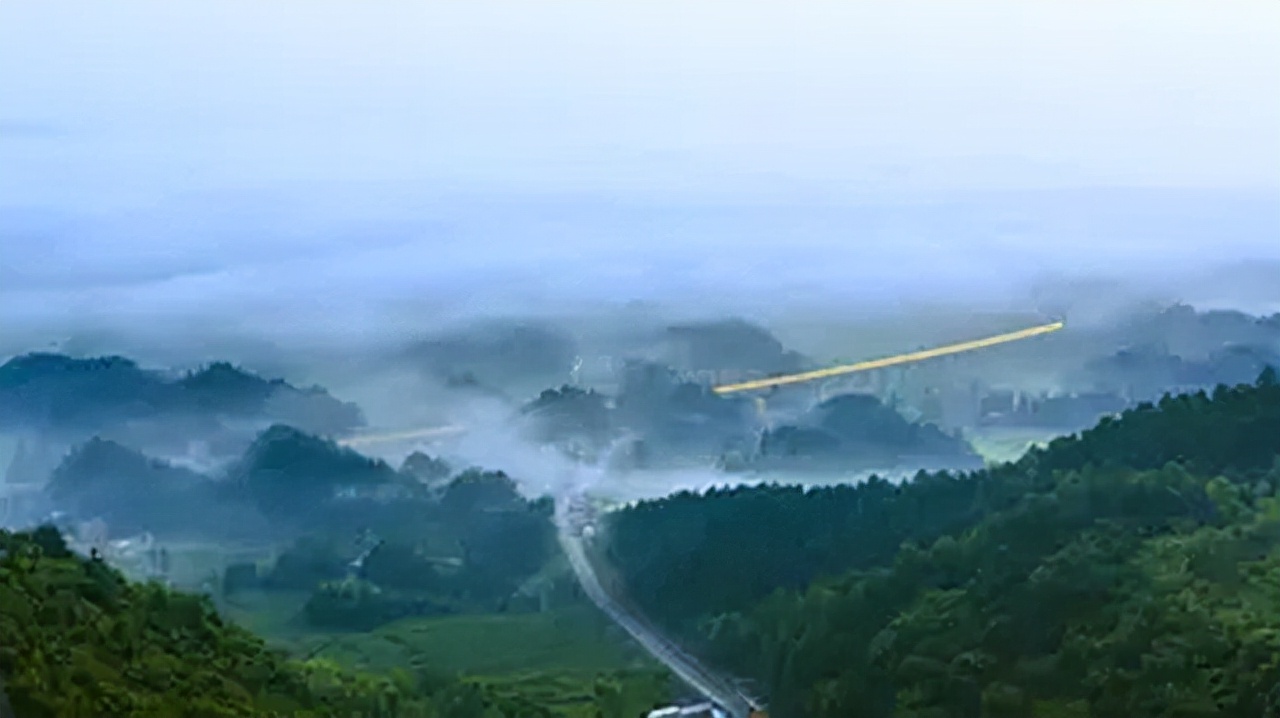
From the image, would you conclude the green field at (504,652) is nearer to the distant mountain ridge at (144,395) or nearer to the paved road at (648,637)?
the paved road at (648,637)

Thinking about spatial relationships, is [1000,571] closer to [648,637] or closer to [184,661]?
[648,637]

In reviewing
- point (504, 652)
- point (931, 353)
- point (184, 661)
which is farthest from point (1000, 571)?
point (184, 661)

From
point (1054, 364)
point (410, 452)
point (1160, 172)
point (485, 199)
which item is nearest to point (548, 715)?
point (410, 452)

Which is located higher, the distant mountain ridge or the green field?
the distant mountain ridge

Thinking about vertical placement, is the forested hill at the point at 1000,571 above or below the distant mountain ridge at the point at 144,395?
below

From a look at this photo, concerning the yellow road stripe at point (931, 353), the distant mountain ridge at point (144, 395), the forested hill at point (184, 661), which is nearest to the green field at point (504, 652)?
the forested hill at point (184, 661)

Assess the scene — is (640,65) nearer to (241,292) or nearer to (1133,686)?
(241,292)

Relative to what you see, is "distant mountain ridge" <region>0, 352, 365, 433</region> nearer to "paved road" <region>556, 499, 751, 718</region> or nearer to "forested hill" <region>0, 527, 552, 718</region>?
"forested hill" <region>0, 527, 552, 718</region>

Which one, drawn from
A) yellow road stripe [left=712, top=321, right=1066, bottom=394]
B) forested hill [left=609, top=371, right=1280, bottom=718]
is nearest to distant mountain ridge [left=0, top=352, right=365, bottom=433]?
forested hill [left=609, top=371, right=1280, bottom=718]
